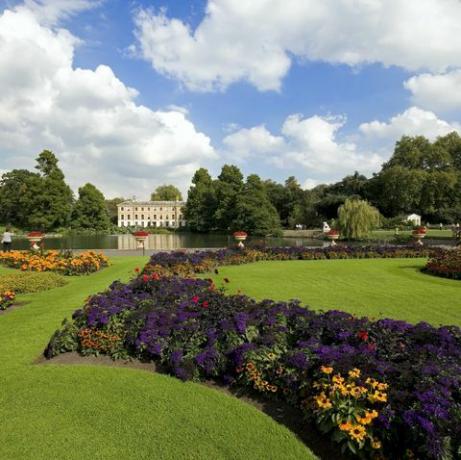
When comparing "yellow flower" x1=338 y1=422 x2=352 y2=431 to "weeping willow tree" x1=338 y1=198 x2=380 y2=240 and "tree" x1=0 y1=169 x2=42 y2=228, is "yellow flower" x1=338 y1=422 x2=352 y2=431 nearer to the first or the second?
"weeping willow tree" x1=338 y1=198 x2=380 y2=240

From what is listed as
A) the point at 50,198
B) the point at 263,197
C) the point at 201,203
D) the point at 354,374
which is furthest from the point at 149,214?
the point at 354,374

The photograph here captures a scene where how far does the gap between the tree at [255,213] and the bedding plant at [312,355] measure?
44.7 metres

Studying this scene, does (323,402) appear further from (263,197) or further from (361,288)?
(263,197)

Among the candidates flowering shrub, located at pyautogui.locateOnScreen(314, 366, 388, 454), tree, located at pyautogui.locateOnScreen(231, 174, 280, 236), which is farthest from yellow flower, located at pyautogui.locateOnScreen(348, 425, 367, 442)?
tree, located at pyautogui.locateOnScreen(231, 174, 280, 236)

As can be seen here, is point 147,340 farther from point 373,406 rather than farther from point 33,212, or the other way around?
point 33,212

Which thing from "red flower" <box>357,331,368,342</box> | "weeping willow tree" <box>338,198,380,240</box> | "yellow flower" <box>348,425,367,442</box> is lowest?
"yellow flower" <box>348,425,367,442</box>

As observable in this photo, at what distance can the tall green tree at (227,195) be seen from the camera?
57.9m

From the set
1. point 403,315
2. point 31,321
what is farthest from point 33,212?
point 403,315

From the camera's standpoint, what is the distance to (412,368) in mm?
3502

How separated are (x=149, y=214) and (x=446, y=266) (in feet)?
343

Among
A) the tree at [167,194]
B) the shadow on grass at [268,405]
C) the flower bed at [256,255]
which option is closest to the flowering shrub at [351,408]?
the shadow on grass at [268,405]

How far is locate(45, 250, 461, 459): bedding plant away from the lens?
296 centimetres

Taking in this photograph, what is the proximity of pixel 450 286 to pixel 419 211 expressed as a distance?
57.4 metres

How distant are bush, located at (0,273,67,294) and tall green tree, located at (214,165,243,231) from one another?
144 ft
